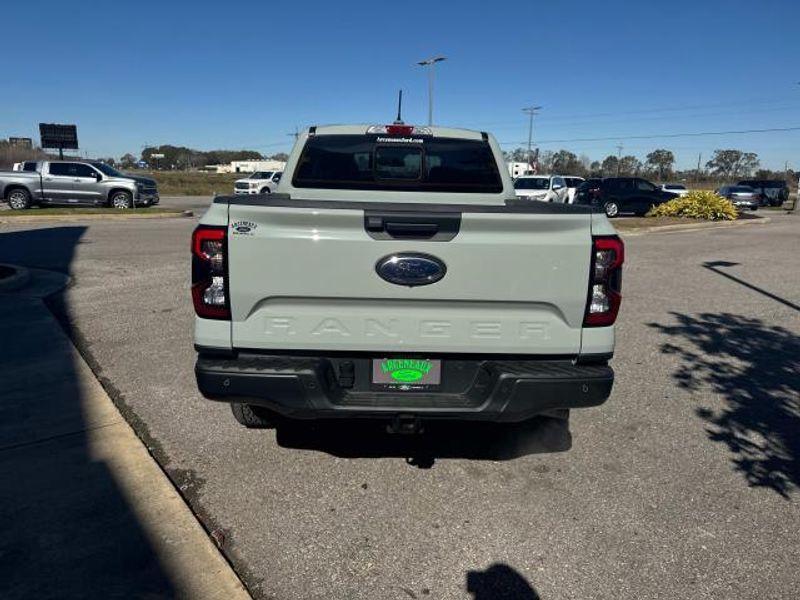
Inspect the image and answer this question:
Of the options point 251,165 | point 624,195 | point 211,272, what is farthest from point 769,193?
point 251,165

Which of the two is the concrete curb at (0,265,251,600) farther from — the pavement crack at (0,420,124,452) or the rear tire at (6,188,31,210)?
the rear tire at (6,188,31,210)

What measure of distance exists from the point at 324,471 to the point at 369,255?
1.48 metres

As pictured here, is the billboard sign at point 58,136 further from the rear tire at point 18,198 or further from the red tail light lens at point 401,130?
the red tail light lens at point 401,130

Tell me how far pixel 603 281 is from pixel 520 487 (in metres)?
1.31

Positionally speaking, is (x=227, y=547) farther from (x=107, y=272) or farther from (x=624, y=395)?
(x=107, y=272)

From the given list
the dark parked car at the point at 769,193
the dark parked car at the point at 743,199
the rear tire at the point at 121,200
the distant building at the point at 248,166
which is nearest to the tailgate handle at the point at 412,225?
the rear tire at the point at 121,200

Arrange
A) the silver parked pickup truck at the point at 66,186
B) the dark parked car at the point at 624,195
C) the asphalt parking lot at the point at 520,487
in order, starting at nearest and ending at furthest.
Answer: the asphalt parking lot at the point at 520,487 → the silver parked pickup truck at the point at 66,186 → the dark parked car at the point at 624,195

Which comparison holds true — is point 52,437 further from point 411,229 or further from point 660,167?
point 660,167

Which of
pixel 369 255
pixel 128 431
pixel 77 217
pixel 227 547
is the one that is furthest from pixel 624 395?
pixel 77 217

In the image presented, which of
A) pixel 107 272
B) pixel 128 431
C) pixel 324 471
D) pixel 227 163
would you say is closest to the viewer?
pixel 324 471

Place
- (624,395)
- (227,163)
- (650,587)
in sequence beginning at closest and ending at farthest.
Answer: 1. (650,587)
2. (624,395)
3. (227,163)

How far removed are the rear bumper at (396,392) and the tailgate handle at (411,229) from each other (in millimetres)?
625

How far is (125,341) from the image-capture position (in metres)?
5.95

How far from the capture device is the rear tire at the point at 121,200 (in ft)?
74.5
